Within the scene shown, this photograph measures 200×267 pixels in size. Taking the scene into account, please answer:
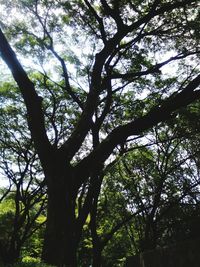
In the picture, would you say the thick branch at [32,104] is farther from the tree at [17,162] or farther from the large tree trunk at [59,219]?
the tree at [17,162]

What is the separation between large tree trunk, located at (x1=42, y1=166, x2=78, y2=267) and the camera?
5.71 m

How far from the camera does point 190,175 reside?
Result: 18.5 metres

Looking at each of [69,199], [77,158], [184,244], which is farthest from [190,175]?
[69,199]

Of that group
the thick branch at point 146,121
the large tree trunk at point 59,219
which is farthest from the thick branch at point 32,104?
the thick branch at point 146,121

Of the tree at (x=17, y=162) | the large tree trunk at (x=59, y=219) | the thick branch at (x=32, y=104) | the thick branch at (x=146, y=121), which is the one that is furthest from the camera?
the tree at (x=17, y=162)

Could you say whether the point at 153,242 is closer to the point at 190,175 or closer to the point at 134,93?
the point at 190,175

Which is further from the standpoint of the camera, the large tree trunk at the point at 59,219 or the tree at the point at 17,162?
the tree at the point at 17,162

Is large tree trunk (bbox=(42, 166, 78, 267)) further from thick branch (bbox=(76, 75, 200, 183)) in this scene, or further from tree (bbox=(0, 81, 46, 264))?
tree (bbox=(0, 81, 46, 264))

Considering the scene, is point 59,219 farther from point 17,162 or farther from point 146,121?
point 17,162

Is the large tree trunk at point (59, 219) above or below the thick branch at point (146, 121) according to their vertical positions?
below

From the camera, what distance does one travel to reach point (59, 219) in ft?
19.4

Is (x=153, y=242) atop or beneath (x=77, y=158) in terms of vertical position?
beneath

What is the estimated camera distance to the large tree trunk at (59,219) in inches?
225

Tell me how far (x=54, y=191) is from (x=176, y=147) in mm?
12329
